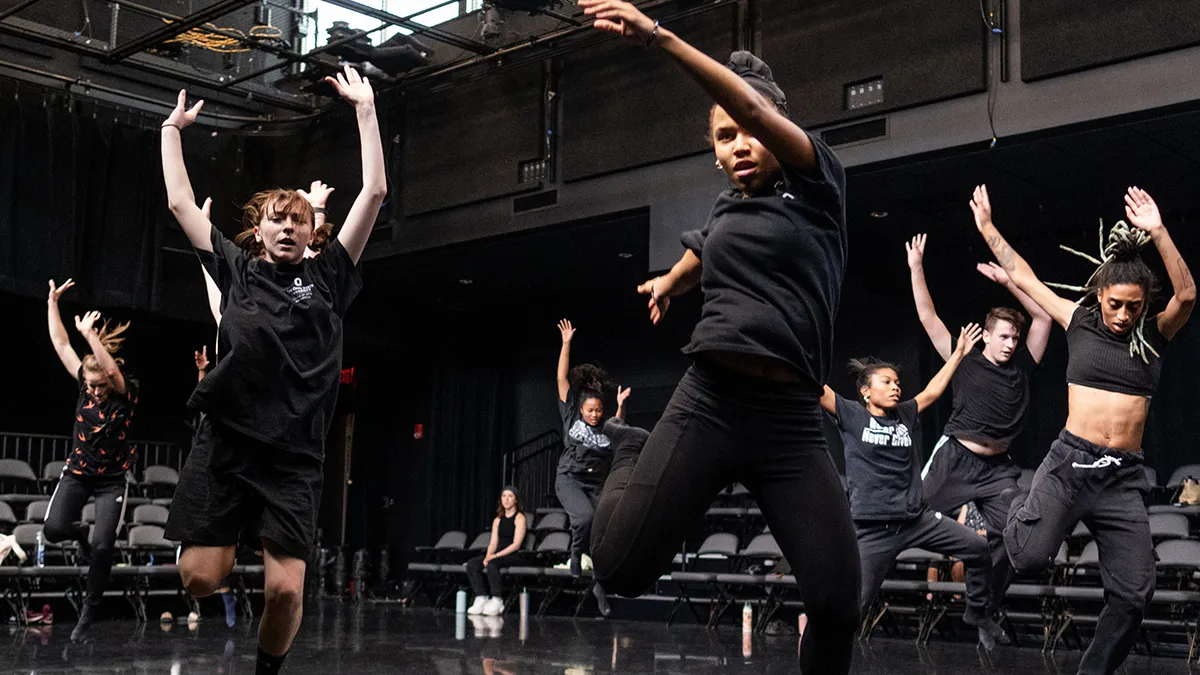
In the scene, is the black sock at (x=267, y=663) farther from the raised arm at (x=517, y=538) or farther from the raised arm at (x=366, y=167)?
the raised arm at (x=517, y=538)

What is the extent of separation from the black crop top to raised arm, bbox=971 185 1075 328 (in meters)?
0.15

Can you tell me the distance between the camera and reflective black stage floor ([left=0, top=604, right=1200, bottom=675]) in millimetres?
6348

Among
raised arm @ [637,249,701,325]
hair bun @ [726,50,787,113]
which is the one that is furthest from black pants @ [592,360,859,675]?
hair bun @ [726,50,787,113]

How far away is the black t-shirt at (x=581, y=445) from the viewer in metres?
9.53

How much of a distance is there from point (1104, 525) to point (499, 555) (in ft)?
26.6

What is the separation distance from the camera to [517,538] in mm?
12180

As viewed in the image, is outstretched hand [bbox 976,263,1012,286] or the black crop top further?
outstretched hand [bbox 976,263,1012,286]

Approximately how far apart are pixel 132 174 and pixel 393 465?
562cm

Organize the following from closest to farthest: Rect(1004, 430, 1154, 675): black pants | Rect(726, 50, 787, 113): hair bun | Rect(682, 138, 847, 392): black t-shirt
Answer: Rect(682, 138, 847, 392): black t-shirt
Rect(726, 50, 787, 113): hair bun
Rect(1004, 430, 1154, 675): black pants

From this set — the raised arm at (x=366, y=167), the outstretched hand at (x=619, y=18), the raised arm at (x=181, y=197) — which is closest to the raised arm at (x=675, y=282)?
the outstretched hand at (x=619, y=18)

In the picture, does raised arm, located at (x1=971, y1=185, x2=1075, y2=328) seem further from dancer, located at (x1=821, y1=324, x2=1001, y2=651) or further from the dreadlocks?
dancer, located at (x1=821, y1=324, x2=1001, y2=651)

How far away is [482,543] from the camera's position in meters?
13.0

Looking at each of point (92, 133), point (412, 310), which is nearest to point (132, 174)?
point (92, 133)

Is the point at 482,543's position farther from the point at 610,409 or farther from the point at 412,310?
the point at 412,310
